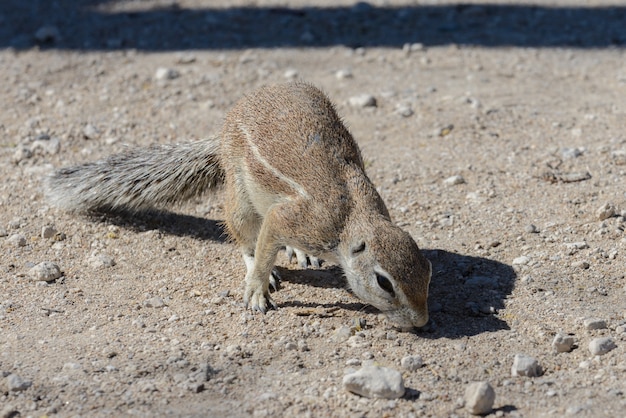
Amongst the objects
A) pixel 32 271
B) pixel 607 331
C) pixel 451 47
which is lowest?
pixel 32 271

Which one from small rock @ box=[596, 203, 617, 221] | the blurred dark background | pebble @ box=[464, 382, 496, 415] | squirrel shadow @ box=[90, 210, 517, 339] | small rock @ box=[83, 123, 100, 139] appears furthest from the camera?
the blurred dark background

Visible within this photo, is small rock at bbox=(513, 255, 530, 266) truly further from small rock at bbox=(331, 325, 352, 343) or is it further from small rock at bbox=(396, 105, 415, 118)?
small rock at bbox=(396, 105, 415, 118)

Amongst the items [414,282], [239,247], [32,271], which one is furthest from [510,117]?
[32,271]

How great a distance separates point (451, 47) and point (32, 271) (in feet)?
15.7

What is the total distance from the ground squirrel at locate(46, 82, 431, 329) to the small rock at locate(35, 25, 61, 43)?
140 inches

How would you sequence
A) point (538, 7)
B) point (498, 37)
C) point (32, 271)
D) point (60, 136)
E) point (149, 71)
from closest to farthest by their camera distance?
point (32, 271) → point (60, 136) → point (149, 71) → point (498, 37) → point (538, 7)

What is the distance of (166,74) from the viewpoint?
7363mm

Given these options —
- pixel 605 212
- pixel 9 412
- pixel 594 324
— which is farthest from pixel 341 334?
pixel 605 212

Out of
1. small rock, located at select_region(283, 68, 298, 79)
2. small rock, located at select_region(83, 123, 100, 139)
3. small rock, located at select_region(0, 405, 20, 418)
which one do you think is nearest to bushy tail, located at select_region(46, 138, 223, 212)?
small rock, located at select_region(83, 123, 100, 139)

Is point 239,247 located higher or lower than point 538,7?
lower

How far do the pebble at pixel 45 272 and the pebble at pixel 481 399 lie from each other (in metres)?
2.36

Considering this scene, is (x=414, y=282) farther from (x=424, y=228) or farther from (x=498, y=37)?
(x=498, y=37)

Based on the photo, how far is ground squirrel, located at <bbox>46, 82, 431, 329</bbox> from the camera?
12.6ft

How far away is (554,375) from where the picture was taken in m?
3.57
